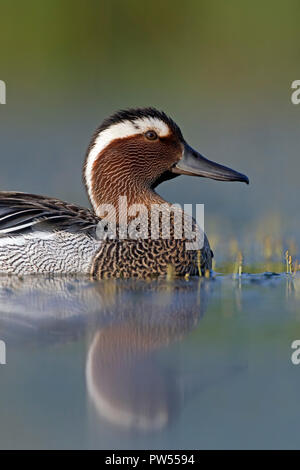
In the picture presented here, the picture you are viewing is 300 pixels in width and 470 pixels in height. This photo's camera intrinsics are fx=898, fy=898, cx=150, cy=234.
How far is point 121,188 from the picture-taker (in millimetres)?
7883

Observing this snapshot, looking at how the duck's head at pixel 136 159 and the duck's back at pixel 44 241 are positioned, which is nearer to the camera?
the duck's back at pixel 44 241

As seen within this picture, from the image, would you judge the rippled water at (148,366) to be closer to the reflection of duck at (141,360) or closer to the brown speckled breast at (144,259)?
the reflection of duck at (141,360)

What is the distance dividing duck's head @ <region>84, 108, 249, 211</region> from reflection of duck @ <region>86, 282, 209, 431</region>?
1.40 m

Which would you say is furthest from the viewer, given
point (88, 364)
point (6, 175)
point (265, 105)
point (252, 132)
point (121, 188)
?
point (265, 105)

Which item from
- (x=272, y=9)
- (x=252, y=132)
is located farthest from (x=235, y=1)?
(x=252, y=132)

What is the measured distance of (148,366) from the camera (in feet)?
16.2

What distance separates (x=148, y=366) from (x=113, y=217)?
298 cm

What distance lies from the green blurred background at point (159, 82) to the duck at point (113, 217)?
3.02 meters

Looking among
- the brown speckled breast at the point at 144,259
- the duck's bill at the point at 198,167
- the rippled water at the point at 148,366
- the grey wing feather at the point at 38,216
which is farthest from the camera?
the duck's bill at the point at 198,167

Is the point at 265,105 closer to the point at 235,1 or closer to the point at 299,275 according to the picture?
the point at 235,1

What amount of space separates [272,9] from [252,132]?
364 centimetres

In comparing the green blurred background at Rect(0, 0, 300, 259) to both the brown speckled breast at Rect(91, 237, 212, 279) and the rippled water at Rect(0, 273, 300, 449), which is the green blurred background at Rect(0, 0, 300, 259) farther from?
the rippled water at Rect(0, 273, 300, 449)

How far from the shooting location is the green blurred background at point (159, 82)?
39.8ft

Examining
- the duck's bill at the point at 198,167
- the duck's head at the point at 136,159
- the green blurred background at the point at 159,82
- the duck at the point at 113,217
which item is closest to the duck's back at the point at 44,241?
the duck at the point at 113,217
